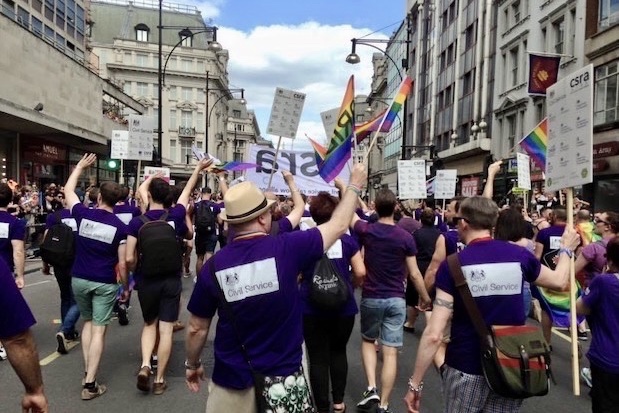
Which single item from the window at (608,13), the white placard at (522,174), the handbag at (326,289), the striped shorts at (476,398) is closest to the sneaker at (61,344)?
the handbag at (326,289)

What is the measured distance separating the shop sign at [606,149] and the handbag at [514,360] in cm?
1855

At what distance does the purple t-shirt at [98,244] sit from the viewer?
5242 millimetres

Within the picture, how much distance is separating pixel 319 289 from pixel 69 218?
395 centimetres

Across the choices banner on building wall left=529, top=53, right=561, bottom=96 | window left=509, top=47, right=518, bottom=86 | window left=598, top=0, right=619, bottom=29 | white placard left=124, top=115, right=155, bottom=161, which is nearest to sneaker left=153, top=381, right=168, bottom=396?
white placard left=124, top=115, right=155, bottom=161

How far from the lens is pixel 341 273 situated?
4.53 m

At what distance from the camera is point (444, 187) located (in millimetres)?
14703

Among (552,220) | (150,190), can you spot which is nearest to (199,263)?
(150,190)

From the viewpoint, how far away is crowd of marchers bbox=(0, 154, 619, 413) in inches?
110

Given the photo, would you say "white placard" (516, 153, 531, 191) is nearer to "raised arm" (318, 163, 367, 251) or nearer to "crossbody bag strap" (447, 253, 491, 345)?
"crossbody bag strap" (447, 253, 491, 345)

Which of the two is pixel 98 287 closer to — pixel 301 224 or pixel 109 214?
pixel 109 214

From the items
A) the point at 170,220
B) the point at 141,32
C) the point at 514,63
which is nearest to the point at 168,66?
the point at 141,32

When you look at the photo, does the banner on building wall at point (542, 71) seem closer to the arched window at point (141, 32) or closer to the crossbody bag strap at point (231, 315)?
the crossbody bag strap at point (231, 315)

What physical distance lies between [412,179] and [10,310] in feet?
33.4

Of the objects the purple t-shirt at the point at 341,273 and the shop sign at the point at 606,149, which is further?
the shop sign at the point at 606,149
